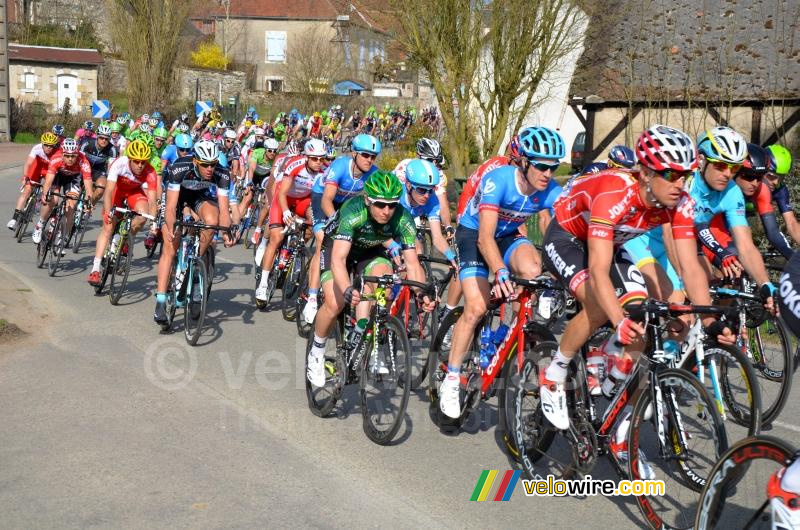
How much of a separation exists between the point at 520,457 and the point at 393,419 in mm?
1046

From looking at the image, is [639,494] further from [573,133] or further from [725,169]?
[573,133]

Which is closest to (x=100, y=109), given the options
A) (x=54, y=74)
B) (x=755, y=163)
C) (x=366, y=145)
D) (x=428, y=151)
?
(x=54, y=74)

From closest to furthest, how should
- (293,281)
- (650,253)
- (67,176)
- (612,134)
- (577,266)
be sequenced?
1. (577,266)
2. (650,253)
3. (293,281)
4. (67,176)
5. (612,134)

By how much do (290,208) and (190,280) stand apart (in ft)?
8.86

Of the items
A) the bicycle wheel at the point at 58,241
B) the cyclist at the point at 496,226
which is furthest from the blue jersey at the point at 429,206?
the bicycle wheel at the point at 58,241

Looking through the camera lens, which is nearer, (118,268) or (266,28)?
(118,268)

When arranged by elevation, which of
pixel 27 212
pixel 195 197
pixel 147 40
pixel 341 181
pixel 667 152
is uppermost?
pixel 147 40

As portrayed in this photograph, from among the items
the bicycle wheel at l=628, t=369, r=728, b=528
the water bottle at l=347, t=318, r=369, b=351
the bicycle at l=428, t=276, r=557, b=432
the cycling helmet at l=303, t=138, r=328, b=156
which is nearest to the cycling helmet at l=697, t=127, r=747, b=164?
the bicycle at l=428, t=276, r=557, b=432

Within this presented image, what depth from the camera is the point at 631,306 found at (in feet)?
16.4

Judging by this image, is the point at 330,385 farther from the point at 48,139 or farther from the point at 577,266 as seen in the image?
the point at 48,139

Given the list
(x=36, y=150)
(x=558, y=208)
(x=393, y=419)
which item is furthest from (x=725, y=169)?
(x=36, y=150)

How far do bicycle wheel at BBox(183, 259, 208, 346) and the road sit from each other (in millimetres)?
155

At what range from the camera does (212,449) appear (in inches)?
251

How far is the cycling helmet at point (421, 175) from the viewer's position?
353 inches
